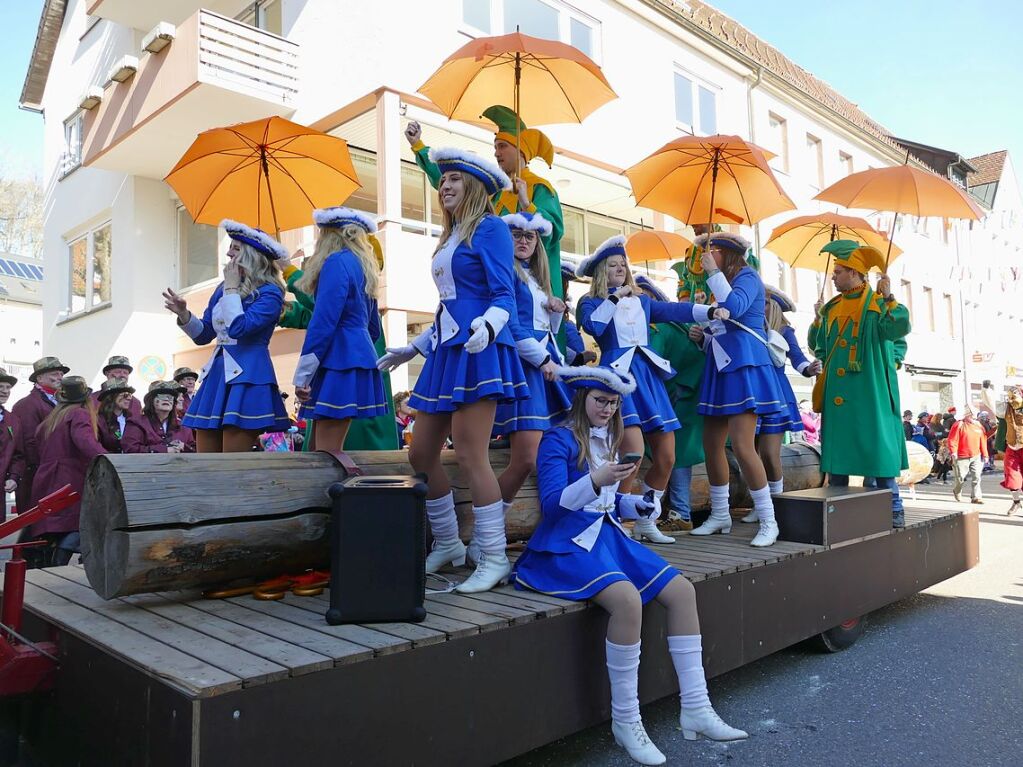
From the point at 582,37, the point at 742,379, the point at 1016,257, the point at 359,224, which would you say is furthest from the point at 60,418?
the point at 1016,257

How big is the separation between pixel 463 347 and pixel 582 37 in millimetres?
13924

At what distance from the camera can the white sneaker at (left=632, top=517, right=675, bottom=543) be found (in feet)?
16.3

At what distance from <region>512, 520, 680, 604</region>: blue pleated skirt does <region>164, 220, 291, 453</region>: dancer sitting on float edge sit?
171 cm

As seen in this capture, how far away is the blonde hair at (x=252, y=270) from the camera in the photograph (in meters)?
4.45

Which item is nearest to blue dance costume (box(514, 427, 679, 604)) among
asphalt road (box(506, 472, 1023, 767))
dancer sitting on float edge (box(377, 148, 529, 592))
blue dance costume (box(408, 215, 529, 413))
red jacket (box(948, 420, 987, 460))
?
dancer sitting on float edge (box(377, 148, 529, 592))

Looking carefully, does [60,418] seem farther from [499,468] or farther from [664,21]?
[664,21]

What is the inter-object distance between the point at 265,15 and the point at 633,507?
13847mm

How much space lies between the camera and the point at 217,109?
12.5m

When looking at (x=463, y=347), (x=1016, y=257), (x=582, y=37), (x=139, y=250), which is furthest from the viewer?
(x=1016, y=257)

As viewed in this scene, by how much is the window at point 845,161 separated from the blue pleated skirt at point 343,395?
81.4 ft

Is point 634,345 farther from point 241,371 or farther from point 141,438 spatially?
point 141,438

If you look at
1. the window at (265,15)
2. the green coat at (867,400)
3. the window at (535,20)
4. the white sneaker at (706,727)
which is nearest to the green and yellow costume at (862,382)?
the green coat at (867,400)

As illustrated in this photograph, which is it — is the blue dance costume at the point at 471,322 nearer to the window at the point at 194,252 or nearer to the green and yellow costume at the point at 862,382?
the green and yellow costume at the point at 862,382

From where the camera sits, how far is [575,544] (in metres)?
3.45
